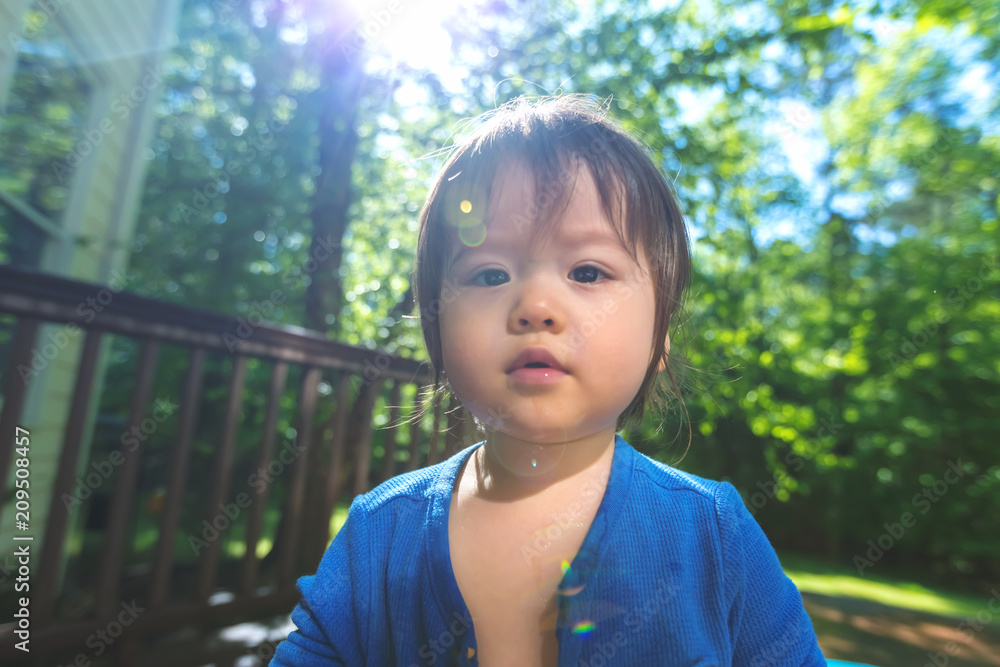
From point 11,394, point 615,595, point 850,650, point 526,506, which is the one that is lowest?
point 850,650

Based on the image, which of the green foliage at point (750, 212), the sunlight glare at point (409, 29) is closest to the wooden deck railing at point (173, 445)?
the green foliage at point (750, 212)

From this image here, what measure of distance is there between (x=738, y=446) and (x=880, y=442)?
2.90 meters

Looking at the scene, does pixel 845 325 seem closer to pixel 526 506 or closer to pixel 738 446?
pixel 738 446

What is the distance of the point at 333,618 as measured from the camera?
1.15m

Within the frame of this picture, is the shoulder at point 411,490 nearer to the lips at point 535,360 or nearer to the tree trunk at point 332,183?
the lips at point 535,360

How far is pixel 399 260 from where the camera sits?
5797mm

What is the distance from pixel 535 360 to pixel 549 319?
0.07 m

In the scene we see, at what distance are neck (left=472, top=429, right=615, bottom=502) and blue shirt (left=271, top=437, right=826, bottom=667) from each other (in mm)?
56

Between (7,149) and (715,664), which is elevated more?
(7,149)

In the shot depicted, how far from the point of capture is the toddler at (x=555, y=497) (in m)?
1.02

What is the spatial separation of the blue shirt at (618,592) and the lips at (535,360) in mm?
303

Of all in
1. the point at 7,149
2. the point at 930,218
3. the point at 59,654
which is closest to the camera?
the point at 59,654

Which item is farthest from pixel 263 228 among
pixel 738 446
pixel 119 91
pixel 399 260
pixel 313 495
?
pixel 738 446

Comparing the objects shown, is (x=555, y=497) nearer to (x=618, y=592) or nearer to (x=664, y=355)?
(x=618, y=592)
